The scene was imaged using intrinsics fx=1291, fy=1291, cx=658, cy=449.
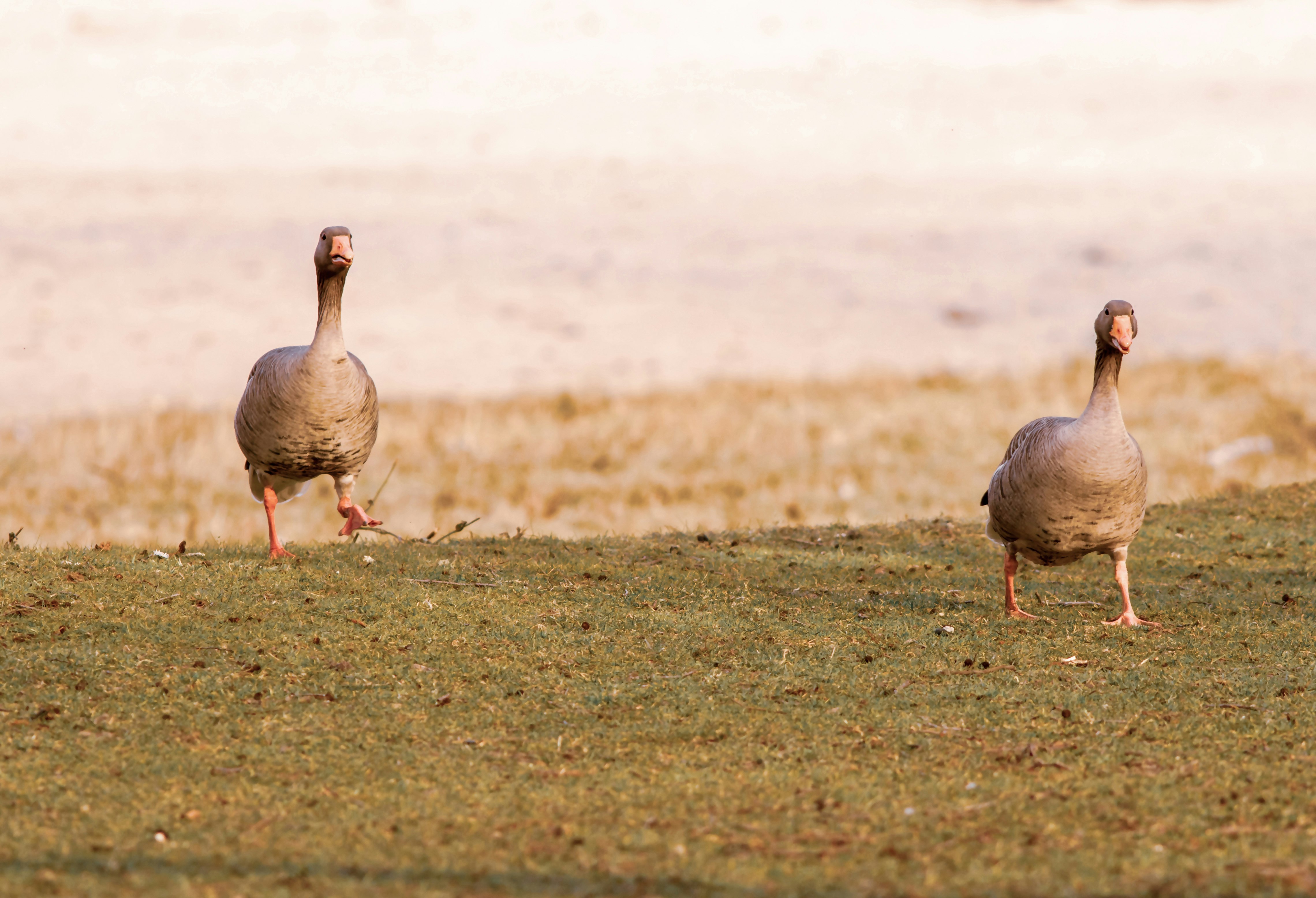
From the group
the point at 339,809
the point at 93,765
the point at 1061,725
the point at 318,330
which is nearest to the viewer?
the point at 339,809

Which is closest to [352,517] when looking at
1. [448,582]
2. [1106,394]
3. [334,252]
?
[448,582]

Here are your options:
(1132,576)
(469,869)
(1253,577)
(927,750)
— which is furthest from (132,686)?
(1253,577)

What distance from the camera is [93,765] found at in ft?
19.8

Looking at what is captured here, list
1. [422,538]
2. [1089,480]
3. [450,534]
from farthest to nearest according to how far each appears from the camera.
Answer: [422,538] < [450,534] < [1089,480]

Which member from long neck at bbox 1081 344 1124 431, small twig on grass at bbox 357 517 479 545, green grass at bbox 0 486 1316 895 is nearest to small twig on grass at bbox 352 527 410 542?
small twig on grass at bbox 357 517 479 545

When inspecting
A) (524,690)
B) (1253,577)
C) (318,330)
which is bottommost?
(524,690)

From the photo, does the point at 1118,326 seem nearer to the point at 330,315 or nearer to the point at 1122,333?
the point at 1122,333

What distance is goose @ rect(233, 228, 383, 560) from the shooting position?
9.66 meters

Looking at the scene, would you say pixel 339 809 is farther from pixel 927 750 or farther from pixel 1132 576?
pixel 1132 576

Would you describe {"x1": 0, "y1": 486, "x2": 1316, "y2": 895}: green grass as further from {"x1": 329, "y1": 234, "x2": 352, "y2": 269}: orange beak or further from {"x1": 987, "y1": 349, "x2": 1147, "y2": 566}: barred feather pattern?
{"x1": 329, "y1": 234, "x2": 352, "y2": 269}: orange beak

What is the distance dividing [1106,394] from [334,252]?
571 cm

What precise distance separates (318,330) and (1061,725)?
6088 millimetres

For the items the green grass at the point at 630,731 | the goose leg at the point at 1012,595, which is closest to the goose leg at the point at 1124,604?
the green grass at the point at 630,731

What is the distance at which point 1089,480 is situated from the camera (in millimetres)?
8430
